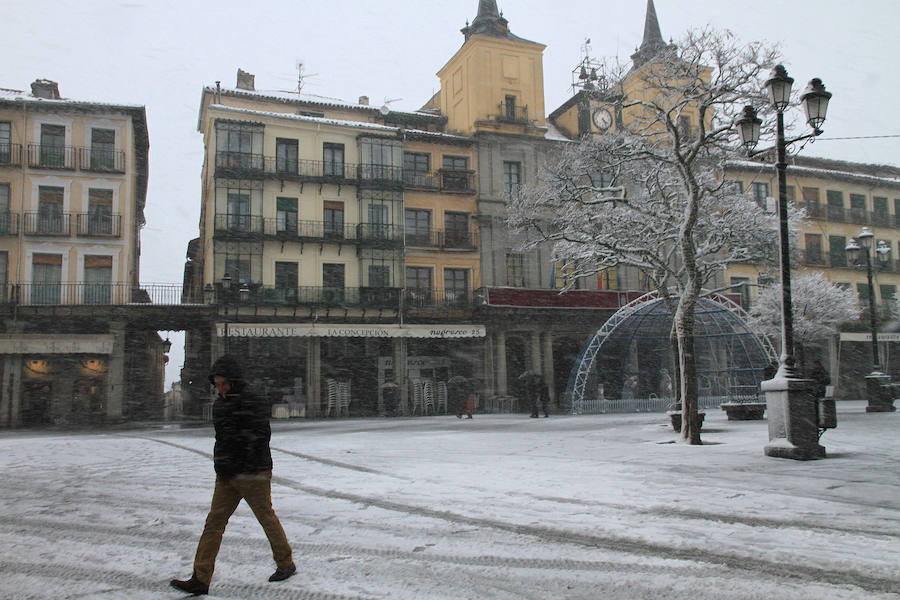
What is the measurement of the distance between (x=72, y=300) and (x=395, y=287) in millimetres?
13451

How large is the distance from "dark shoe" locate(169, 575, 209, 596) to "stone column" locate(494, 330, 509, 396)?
29778 millimetres

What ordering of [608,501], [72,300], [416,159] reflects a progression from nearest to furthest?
[608,501] → [72,300] → [416,159]

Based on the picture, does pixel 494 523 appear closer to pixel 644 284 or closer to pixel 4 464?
pixel 4 464

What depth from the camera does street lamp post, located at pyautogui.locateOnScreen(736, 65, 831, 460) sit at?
10297 millimetres

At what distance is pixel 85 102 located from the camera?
1220 inches

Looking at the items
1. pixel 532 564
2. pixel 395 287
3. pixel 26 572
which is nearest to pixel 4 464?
pixel 26 572

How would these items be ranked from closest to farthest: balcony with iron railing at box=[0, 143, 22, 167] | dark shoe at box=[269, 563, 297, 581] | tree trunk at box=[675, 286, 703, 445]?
dark shoe at box=[269, 563, 297, 581] → tree trunk at box=[675, 286, 703, 445] → balcony with iron railing at box=[0, 143, 22, 167]

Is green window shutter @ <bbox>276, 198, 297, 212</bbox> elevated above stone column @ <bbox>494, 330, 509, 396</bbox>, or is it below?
above

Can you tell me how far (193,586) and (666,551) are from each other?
3.42m

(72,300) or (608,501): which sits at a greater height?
(72,300)

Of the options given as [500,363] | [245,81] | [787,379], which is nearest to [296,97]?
[245,81]

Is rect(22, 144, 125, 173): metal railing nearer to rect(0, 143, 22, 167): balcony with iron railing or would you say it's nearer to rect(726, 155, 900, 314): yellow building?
rect(0, 143, 22, 167): balcony with iron railing

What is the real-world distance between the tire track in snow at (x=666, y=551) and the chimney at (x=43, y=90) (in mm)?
31971

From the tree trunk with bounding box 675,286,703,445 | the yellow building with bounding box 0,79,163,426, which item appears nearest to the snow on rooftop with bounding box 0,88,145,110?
the yellow building with bounding box 0,79,163,426
